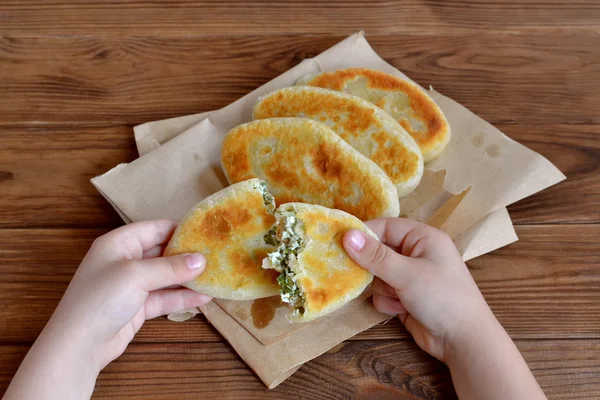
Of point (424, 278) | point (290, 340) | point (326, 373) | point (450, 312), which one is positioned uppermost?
point (424, 278)

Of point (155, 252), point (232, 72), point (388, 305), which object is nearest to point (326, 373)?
point (388, 305)

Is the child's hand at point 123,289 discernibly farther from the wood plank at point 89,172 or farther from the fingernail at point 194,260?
the wood plank at point 89,172

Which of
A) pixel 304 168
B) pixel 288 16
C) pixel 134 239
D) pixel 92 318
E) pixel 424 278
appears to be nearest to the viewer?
pixel 92 318

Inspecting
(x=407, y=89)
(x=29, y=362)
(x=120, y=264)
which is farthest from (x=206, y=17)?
(x=29, y=362)

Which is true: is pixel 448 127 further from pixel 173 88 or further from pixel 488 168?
pixel 173 88

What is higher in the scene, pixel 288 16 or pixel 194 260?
pixel 288 16

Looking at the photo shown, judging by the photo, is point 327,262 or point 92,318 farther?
point 327,262

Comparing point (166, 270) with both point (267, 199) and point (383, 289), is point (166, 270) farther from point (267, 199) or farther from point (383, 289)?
point (383, 289)

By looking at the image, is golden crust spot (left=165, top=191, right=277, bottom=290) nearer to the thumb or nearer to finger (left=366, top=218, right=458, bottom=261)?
the thumb

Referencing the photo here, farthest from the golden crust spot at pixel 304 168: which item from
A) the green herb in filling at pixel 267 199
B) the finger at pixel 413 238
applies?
the green herb in filling at pixel 267 199
